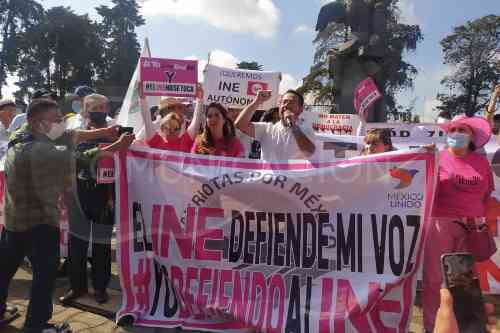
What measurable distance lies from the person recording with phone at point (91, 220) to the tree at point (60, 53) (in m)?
44.3

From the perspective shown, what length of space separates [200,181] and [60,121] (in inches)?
42.6

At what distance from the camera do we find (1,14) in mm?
41719

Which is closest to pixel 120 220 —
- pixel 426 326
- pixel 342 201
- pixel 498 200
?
pixel 342 201

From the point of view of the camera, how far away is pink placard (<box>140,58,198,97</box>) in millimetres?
4578

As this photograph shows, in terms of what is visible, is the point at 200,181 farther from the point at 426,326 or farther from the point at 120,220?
the point at 426,326

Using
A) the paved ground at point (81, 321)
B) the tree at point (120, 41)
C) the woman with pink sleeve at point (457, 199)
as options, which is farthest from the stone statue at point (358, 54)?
the tree at point (120, 41)

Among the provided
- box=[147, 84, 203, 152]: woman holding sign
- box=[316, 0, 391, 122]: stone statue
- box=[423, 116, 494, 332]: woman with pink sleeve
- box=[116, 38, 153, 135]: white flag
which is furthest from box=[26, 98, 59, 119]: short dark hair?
box=[316, 0, 391, 122]: stone statue

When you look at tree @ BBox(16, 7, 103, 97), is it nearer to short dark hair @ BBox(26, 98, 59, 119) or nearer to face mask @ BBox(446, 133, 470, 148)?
short dark hair @ BBox(26, 98, 59, 119)

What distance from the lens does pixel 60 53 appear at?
45781mm

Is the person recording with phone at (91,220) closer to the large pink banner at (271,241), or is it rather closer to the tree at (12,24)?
the large pink banner at (271,241)

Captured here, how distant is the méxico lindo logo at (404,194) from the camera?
9.39 feet

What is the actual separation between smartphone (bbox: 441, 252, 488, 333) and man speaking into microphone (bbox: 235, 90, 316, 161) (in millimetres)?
1462

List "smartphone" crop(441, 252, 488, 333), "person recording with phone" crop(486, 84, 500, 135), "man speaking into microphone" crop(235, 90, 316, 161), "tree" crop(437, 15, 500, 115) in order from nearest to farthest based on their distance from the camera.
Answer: "smartphone" crop(441, 252, 488, 333), "man speaking into microphone" crop(235, 90, 316, 161), "person recording with phone" crop(486, 84, 500, 135), "tree" crop(437, 15, 500, 115)

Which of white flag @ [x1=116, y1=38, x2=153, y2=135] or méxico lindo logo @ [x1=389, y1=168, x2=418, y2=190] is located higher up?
white flag @ [x1=116, y1=38, x2=153, y2=135]
